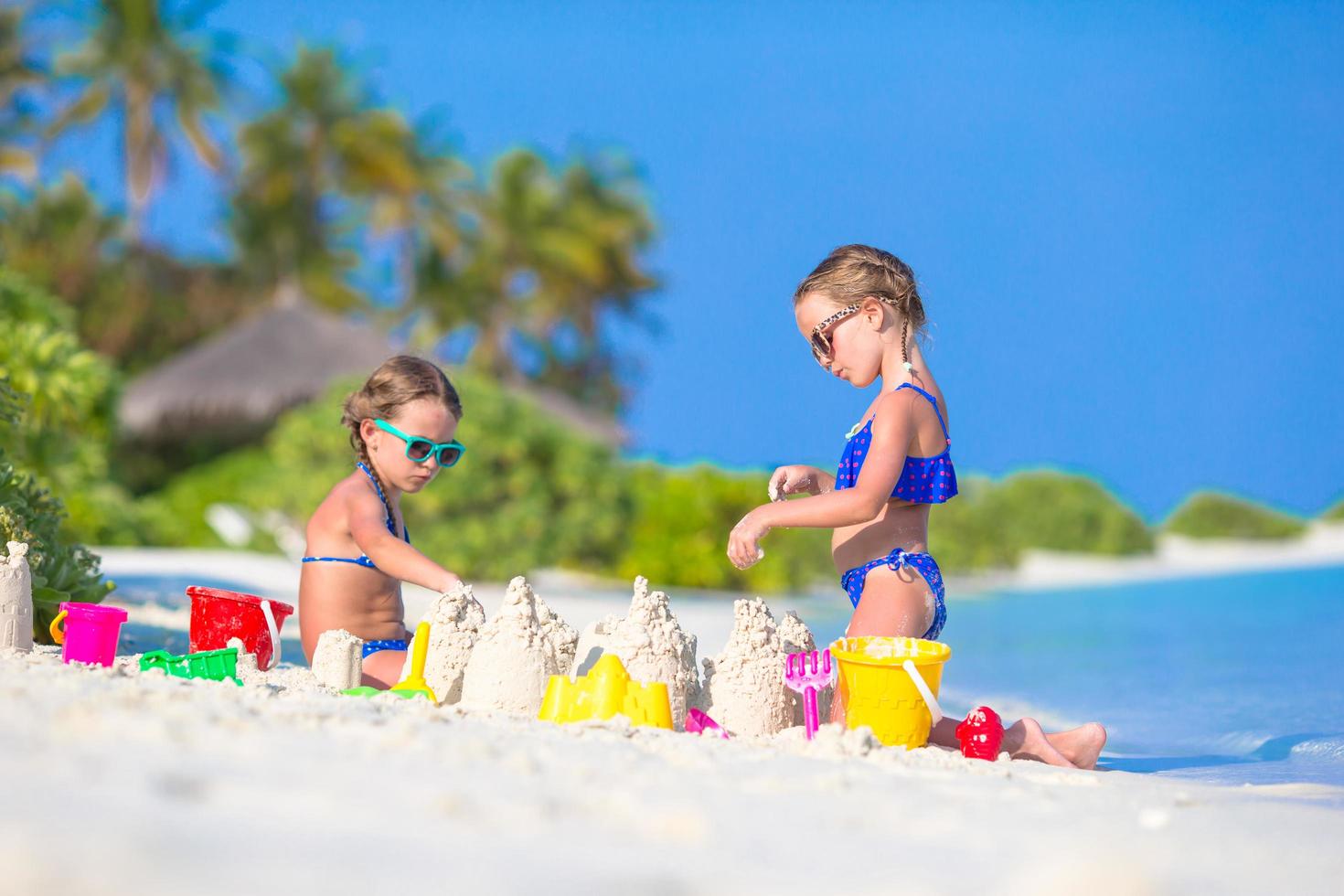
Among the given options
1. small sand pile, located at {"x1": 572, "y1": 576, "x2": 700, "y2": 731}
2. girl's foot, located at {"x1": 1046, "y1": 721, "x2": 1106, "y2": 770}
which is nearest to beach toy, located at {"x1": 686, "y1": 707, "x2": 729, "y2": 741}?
small sand pile, located at {"x1": 572, "y1": 576, "x2": 700, "y2": 731}

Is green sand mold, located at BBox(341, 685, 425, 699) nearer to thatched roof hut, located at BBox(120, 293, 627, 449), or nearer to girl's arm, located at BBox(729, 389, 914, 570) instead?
girl's arm, located at BBox(729, 389, 914, 570)

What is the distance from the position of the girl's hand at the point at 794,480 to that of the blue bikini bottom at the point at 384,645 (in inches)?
53.4

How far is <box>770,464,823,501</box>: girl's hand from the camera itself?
168 inches

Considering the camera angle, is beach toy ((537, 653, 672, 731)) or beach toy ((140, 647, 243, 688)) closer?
beach toy ((537, 653, 672, 731))

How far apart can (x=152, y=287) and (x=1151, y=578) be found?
65.1 ft

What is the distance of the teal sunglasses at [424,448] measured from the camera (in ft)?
15.1

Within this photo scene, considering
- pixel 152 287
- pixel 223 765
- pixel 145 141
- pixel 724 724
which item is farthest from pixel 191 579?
pixel 145 141

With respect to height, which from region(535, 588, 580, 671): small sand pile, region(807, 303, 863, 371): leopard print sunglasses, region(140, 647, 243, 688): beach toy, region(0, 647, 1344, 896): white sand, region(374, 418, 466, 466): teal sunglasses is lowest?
region(0, 647, 1344, 896): white sand

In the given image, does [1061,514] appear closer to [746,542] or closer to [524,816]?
[746,542]

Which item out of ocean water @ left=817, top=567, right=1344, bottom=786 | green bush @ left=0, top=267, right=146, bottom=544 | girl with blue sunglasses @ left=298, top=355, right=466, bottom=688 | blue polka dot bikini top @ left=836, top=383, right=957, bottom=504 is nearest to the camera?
blue polka dot bikini top @ left=836, top=383, right=957, bottom=504

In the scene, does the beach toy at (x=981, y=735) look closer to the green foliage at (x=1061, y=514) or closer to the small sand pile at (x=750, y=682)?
the small sand pile at (x=750, y=682)

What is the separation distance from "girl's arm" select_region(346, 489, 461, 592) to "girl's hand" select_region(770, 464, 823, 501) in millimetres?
1033

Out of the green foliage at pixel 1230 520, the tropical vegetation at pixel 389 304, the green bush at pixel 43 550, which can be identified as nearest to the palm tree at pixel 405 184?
the tropical vegetation at pixel 389 304

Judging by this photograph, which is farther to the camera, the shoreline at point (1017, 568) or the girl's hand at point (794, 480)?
the shoreline at point (1017, 568)
